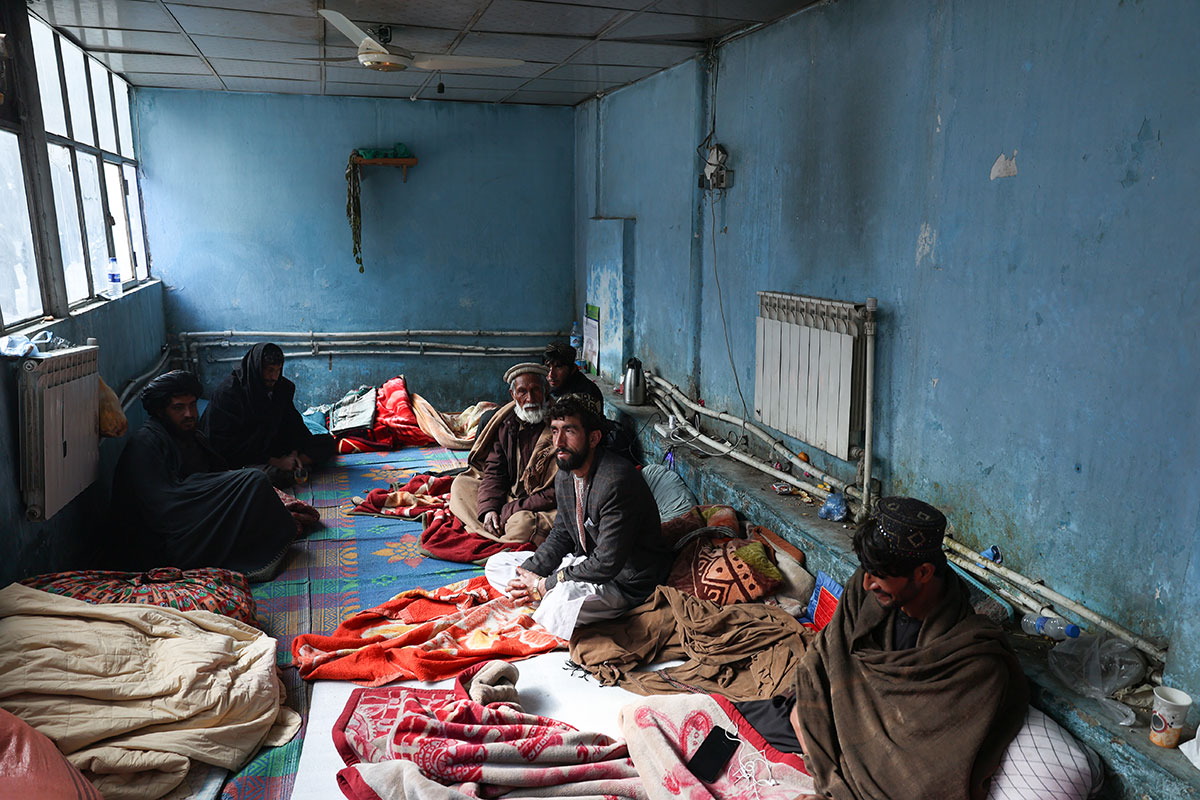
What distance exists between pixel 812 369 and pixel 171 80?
219 inches

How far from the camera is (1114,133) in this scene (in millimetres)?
2383

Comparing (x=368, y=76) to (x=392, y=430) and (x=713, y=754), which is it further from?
(x=713, y=754)

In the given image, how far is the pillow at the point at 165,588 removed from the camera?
3.24 metres

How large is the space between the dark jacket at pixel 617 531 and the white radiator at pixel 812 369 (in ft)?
3.00

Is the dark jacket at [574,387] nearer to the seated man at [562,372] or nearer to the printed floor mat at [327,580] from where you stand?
the seated man at [562,372]

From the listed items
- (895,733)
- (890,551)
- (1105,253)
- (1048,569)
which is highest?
(1105,253)

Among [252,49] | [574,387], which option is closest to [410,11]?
[252,49]

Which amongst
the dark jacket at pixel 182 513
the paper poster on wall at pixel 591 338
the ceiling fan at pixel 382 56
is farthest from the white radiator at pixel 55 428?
the paper poster on wall at pixel 591 338

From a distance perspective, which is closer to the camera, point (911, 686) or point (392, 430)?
point (911, 686)

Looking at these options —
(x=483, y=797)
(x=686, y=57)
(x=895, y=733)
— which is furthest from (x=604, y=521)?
(x=686, y=57)

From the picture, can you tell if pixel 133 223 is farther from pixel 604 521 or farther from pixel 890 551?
pixel 890 551

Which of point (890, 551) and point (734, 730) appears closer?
point (890, 551)

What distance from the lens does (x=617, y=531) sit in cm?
353

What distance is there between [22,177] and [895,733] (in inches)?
173
